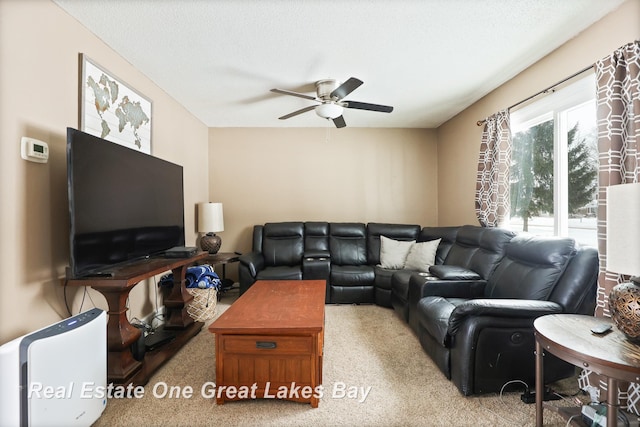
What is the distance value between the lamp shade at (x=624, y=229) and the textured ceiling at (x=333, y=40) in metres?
1.42

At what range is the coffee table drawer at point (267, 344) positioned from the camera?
167 cm

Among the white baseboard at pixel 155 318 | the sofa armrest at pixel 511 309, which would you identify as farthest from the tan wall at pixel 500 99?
the white baseboard at pixel 155 318

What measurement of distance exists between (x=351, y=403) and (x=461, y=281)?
1.39m

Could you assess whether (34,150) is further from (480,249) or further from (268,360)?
(480,249)

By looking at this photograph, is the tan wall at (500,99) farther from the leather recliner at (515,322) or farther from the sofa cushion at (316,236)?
the sofa cushion at (316,236)

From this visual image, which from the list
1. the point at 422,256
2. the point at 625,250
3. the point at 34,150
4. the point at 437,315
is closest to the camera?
the point at 625,250

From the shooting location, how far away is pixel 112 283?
169 centimetres

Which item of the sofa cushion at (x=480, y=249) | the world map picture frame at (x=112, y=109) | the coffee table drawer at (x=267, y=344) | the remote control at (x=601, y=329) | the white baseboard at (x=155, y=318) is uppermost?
the world map picture frame at (x=112, y=109)

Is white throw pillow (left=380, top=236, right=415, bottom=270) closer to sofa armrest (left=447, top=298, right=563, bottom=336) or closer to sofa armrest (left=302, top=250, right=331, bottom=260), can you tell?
sofa armrest (left=302, top=250, right=331, bottom=260)

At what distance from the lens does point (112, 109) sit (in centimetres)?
228

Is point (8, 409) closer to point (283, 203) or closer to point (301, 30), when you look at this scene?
point (301, 30)

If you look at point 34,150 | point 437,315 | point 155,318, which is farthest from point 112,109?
point 437,315

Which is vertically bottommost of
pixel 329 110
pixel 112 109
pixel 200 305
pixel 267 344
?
pixel 200 305

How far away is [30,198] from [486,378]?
3.00 m
